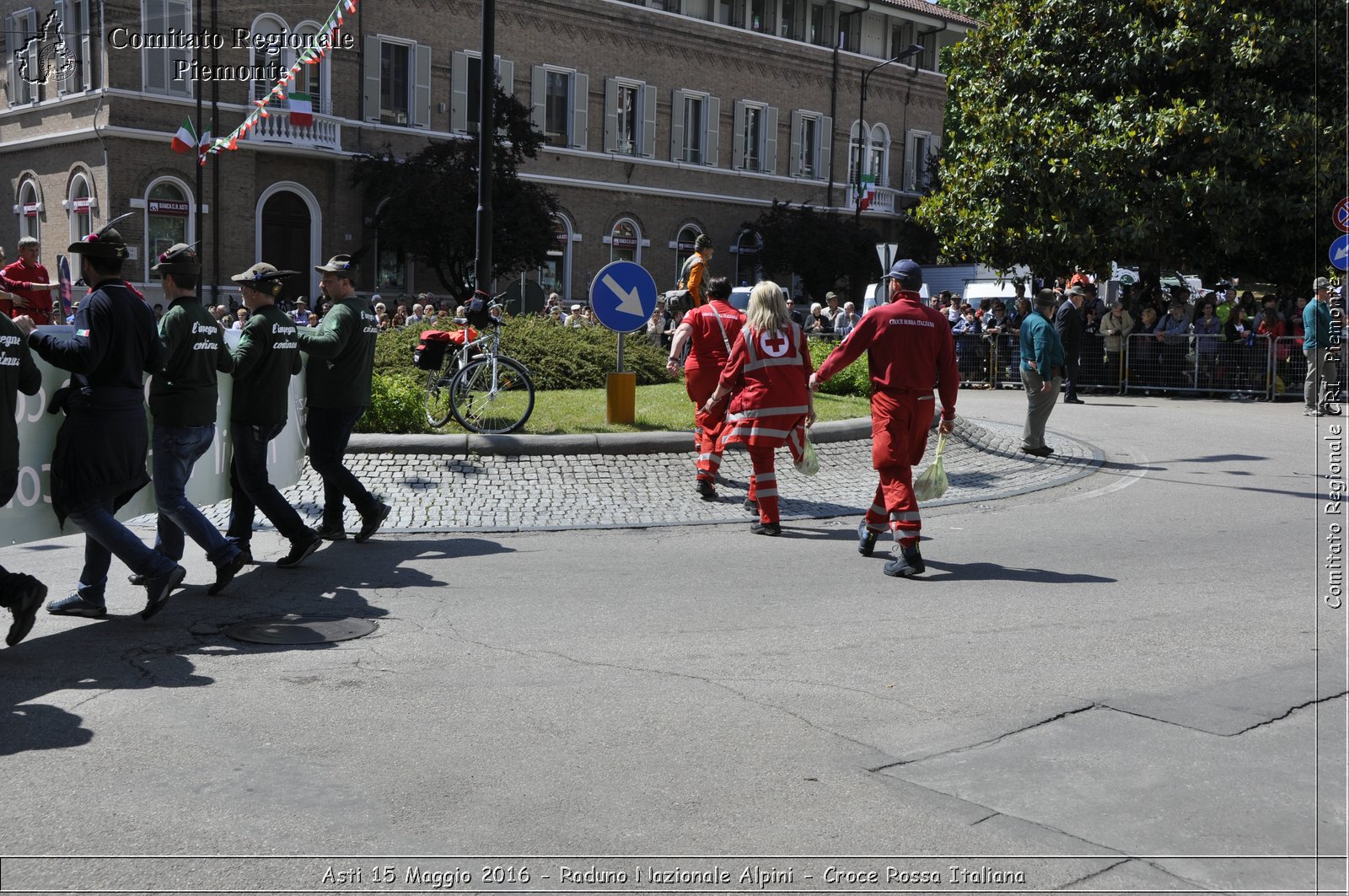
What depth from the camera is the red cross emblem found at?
938 centimetres

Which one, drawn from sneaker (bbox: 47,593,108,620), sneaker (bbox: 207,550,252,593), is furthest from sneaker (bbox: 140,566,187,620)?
sneaker (bbox: 207,550,252,593)

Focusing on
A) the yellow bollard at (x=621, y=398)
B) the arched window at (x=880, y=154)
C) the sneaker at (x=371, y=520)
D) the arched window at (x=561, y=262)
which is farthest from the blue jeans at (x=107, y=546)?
the arched window at (x=880, y=154)

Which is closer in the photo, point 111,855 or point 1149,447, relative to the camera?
point 111,855

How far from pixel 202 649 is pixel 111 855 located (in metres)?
2.46

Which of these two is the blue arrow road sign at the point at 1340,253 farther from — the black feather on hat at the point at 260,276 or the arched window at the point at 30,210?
the arched window at the point at 30,210

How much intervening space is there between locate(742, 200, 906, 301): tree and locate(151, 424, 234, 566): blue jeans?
125 feet

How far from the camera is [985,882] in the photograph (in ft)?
11.9

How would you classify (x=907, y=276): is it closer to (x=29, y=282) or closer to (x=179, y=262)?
(x=179, y=262)

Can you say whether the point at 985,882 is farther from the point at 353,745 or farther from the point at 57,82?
the point at 57,82

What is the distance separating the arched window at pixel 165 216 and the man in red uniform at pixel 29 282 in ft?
64.3

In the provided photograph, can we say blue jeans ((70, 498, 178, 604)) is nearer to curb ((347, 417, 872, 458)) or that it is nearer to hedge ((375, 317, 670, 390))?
curb ((347, 417, 872, 458))

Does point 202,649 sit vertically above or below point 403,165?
below

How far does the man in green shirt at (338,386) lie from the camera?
8.59m

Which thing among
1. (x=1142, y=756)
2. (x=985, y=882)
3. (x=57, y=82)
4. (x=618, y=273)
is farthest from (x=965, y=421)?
(x=57, y=82)
